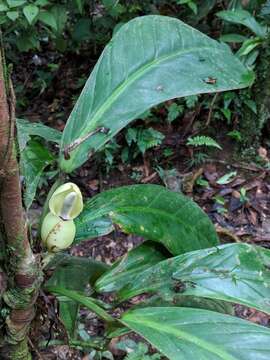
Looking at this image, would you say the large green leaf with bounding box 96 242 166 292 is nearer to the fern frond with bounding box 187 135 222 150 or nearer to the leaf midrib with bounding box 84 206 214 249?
the leaf midrib with bounding box 84 206 214 249

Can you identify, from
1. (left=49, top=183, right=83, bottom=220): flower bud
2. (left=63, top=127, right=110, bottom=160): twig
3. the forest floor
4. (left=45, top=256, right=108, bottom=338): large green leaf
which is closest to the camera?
(left=49, top=183, right=83, bottom=220): flower bud

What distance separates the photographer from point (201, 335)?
0.83 m

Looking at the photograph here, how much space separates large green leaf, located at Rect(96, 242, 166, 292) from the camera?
106 centimetres

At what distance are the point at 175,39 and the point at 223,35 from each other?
1059 millimetres

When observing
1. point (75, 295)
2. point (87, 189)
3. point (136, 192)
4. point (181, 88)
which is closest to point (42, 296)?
point (75, 295)

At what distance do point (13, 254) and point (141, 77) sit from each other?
1.57 ft

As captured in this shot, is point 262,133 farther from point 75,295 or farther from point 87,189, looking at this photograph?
point 75,295

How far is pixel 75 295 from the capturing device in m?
0.98

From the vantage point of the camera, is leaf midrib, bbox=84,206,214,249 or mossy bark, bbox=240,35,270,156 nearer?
leaf midrib, bbox=84,206,214,249

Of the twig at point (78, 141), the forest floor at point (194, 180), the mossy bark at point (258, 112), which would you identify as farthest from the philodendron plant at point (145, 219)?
the mossy bark at point (258, 112)

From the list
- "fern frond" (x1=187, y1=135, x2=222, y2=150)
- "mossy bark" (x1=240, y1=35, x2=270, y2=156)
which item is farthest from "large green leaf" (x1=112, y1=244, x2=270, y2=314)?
"mossy bark" (x1=240, y1=35, x2=270, y2=156)

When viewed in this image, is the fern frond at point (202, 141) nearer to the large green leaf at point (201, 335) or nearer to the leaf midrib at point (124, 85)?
the leaf midrib at point (124, 85)

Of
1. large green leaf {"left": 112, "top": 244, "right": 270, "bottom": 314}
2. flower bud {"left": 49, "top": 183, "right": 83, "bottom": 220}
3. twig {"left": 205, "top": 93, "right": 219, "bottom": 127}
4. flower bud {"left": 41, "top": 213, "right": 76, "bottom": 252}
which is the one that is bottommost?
twig {"left": 205, "top": 93, "right": 219, "bottom": 127}

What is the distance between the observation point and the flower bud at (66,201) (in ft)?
2.85
